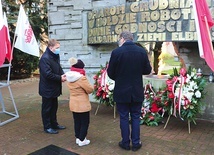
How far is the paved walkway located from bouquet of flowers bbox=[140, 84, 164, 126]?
0.13 meters

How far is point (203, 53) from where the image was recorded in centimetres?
351

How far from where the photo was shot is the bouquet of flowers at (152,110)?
15.9 feet

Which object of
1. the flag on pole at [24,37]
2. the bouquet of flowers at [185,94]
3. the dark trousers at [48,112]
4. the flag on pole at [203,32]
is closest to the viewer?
the flag on pole at [203,32]

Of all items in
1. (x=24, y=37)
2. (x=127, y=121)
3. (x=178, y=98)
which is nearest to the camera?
(x=127, y=121)

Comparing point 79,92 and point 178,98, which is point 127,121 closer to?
point 79,92

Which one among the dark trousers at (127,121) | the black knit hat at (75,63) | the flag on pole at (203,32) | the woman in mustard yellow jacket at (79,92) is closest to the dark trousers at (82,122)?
the woman in mustard yellow jacket at (79,92)

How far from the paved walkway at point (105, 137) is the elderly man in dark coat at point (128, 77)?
35 cm

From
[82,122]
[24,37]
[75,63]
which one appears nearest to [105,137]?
[82,122]

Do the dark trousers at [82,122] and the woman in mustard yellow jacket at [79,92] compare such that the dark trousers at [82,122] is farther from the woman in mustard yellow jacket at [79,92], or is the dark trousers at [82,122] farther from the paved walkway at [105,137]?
the paved walkway at [105,137]

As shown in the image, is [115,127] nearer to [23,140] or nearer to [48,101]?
[48,101]

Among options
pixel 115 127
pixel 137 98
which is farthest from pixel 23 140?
pixel 137 98

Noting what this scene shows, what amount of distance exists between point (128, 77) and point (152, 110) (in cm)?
155

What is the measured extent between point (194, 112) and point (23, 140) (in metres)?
2.93

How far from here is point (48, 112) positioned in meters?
4.50
